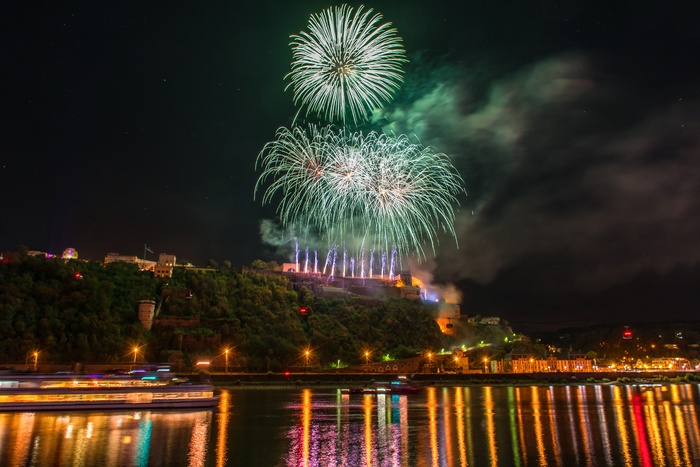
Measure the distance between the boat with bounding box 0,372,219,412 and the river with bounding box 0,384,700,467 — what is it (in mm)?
1320

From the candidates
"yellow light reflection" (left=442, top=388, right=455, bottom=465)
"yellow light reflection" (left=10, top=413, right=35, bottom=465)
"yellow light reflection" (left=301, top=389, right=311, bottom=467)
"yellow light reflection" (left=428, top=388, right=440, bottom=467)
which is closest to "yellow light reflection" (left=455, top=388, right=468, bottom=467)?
"yellow light reflection" (left=442, top=388, right=455, bottom=465)

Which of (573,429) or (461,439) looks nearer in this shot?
(461,439)

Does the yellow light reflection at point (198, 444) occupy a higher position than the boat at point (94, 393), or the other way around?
the boat at point (94, 393)

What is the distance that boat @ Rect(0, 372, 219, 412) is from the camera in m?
28.1

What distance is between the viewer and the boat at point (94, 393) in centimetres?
2811

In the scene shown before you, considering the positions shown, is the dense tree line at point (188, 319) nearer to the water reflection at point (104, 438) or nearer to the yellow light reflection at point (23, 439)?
the water reflection at point (104, 438)

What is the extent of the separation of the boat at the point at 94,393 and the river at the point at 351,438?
4.33 ft

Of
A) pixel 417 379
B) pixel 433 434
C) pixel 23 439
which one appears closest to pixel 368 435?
pixel 433 434

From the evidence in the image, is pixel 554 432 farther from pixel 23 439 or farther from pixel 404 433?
pixel 23 439

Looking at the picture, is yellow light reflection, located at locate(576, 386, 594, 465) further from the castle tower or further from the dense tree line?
the castle tower

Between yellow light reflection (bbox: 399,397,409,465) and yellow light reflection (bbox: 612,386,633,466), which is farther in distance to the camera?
yellow light reflection (bbox: 612,386,633,466)

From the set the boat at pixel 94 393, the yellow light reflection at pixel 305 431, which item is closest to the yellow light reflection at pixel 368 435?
the yellow light reflection at pixel 305 431

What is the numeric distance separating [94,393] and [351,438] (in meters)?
17.3

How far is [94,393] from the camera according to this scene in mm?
29000
